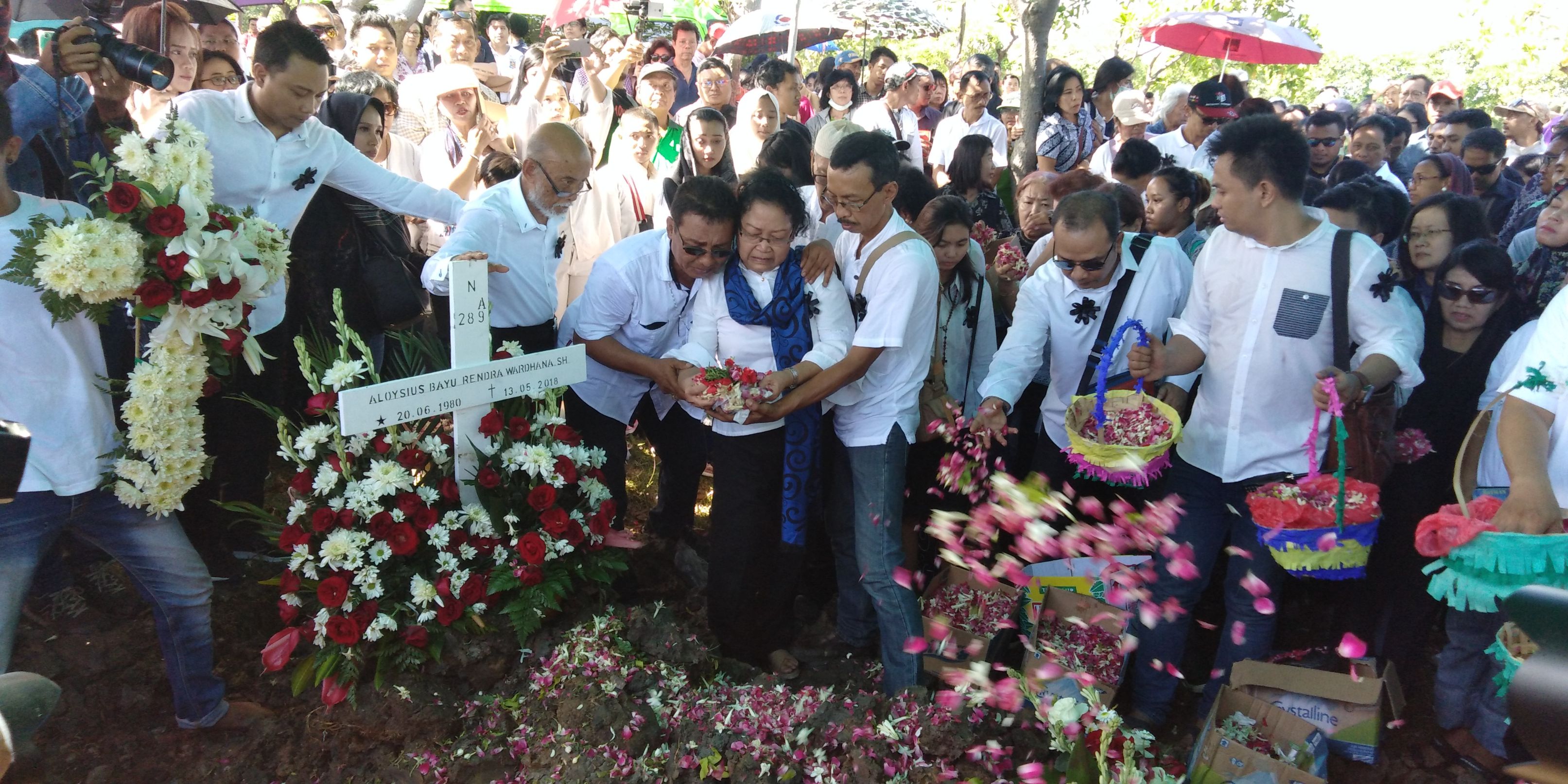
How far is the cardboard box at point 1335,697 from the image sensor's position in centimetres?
337

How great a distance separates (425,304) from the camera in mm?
4613

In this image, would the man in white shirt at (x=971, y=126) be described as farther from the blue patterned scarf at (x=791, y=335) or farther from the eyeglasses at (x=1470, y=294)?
the blue patterned scarf at (x=791, y=335)

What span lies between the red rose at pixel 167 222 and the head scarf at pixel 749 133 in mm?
3631

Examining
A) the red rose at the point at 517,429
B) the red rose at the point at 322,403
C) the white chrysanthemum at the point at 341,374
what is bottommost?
the red rose at the point at 517,429

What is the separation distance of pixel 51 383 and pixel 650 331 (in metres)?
1.97

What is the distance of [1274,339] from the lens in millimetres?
3330

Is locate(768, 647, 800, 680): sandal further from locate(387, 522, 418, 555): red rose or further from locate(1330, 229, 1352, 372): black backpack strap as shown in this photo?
locate(1330, 229, 1352, 372): black backpack strap

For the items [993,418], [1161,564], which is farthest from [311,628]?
[1161,564]

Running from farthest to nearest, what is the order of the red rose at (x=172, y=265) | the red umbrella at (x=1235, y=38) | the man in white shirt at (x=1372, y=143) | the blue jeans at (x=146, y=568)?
the red umbrella at (x=1235, y=38) → the man in white shirt at (x=1372, y=143) → the red rose at (x=172, y=265) → the blue jeans at (x=146, y=568)

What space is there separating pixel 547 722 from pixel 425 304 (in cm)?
240

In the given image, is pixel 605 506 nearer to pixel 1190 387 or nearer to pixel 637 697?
pixel 637 697

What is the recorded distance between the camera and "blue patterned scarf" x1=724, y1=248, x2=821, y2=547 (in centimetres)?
353

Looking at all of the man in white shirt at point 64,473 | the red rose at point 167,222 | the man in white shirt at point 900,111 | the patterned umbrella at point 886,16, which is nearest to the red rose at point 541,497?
the man in white shirt at point 64,473

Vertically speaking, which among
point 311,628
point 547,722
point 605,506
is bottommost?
point 547,722
